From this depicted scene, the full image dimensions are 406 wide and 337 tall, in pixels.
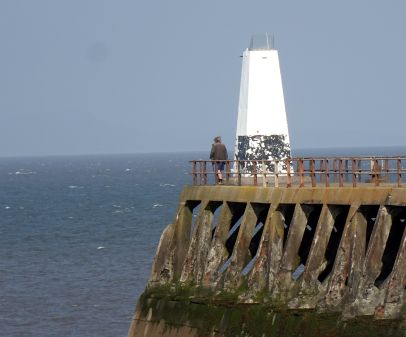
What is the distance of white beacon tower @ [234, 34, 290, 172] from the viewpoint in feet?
146

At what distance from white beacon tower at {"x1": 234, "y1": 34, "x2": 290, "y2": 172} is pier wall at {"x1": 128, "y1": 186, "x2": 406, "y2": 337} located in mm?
10457

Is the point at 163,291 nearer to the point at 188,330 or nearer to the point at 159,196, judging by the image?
the point at 188,330

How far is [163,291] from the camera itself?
1312 inches

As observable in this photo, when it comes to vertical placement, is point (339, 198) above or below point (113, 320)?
above

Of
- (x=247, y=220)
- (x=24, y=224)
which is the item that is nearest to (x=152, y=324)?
(x=247, y=220)

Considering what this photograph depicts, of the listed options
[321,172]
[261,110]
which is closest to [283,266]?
[321,172]

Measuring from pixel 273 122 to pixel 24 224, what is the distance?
39.8 meters

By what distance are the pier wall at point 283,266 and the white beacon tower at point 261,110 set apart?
1046cm

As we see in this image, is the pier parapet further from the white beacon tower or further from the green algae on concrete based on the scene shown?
the white beacon tower

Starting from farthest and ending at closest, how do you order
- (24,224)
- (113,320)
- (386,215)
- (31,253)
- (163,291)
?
(24,224)
(31,253)
(113,320)
(163,291)
(386,215)

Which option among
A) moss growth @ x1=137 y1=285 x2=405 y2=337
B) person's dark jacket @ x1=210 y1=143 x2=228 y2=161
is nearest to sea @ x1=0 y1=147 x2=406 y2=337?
person's dark jacket @ x1=210 y1=143 x2=228 y2=161

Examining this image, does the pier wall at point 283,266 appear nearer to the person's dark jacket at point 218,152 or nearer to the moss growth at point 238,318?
the moss growth at point 238,318

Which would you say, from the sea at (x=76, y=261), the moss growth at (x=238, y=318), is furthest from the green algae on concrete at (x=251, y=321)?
the sea at (x=76, y=261)

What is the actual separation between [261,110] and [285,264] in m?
15.7
